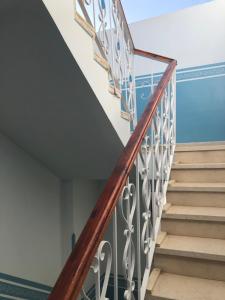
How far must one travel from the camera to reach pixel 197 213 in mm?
1811

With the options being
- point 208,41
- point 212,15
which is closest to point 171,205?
point 208,41

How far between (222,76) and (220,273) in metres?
2.86

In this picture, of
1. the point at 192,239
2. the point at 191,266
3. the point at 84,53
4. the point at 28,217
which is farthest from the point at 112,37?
the point at 28,217

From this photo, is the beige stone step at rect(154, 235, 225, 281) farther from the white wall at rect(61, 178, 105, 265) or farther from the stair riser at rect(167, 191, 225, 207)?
the white wall at rect(61, 178, 105, 265)

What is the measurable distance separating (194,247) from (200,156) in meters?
1.11

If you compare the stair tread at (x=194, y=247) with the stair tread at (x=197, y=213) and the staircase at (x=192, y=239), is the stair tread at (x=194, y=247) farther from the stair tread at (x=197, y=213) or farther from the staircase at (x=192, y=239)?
the stair tread at (x=197, y=213)

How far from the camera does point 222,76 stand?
3656 mm

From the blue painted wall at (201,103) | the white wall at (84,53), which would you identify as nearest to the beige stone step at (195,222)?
the white wall at (84,53)

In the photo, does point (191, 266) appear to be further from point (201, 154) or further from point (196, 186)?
point (201, 154)

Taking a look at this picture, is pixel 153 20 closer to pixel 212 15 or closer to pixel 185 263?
pixel 212 15

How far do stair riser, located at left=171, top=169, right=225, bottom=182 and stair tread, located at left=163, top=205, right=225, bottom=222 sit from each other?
1.11ft

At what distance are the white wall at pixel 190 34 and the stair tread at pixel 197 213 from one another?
2.51 metres

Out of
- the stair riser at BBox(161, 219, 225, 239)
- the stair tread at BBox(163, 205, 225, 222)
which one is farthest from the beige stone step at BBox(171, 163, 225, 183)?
the stair riser at BBox(161, 219, 225, 239)

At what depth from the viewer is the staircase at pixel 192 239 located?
56.6 inches
